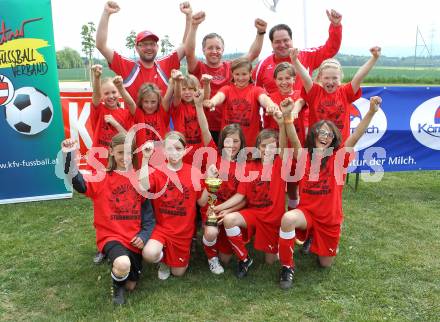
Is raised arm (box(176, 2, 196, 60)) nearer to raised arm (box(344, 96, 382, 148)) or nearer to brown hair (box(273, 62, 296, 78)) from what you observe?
brown hair (box(273, 62, 296, 78))

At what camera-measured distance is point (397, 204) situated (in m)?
5.60

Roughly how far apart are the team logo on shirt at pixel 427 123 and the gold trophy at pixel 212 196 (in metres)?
3.81

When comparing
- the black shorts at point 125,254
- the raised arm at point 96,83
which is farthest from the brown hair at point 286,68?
the black shorts at point 125,254

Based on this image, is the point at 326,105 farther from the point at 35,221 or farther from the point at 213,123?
the point at 35,221

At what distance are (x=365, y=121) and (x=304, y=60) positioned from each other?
1094mm

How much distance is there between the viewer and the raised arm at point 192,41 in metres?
4.09

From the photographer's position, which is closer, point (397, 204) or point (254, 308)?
point (254, 308)

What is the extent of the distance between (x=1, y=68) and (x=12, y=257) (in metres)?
2.56

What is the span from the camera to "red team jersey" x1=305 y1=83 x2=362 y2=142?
3916 mm

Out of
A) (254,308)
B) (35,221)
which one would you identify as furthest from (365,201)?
(35,221)

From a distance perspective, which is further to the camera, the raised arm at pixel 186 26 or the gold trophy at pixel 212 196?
the raised arm at pixel 186 26

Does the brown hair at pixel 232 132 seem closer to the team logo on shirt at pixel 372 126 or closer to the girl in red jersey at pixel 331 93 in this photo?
the girl in red jersey at pixel 331 93

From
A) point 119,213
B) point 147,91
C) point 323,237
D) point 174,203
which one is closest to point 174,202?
point 174,203

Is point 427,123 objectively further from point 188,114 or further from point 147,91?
point 147,91
